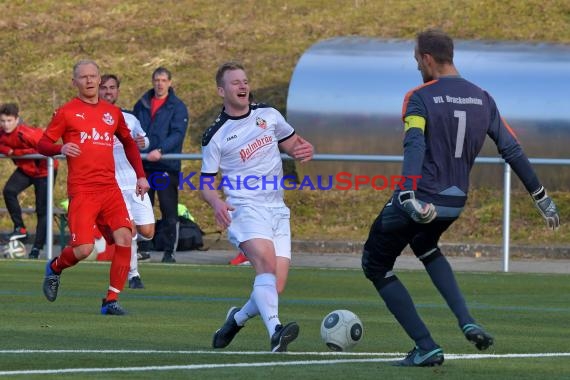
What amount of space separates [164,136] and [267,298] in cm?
927

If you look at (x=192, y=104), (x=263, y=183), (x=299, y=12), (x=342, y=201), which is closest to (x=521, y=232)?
(x=342, y=201)

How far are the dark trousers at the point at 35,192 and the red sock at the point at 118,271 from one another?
7626mm

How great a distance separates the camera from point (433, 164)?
7.72m

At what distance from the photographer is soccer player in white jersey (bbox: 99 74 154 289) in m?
13.7

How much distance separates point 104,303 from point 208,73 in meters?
17.3

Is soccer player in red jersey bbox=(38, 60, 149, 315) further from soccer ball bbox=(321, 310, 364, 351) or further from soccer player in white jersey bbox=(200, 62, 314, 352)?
soccer ball bbox=(321, 310, 364, 351)

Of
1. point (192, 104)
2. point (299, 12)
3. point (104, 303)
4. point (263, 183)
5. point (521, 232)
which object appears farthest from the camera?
point (299, 12)

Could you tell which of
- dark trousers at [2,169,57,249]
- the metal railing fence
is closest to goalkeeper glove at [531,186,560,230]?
the metal railing fence

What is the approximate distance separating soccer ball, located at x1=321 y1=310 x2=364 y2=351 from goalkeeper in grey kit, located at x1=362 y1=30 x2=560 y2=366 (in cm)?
76

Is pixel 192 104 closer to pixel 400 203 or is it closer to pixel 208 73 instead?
pixel 208 73

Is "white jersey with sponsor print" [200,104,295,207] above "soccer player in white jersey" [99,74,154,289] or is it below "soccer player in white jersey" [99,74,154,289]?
above

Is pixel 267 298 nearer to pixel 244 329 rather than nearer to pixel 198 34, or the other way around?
pixel 244 329

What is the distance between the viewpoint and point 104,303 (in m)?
11.4

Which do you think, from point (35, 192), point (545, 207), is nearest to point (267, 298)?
point (545, 207)
